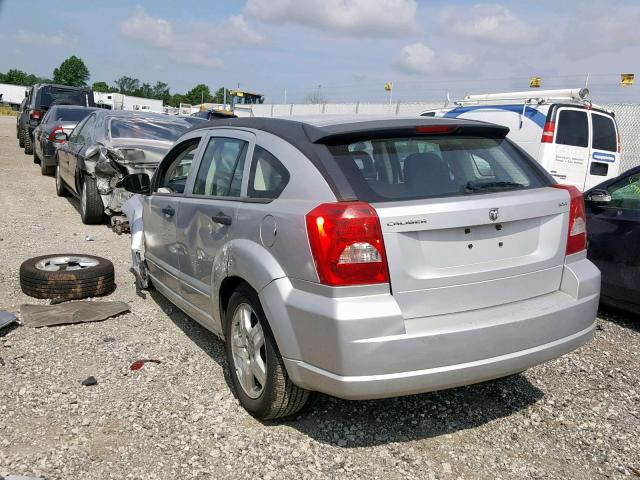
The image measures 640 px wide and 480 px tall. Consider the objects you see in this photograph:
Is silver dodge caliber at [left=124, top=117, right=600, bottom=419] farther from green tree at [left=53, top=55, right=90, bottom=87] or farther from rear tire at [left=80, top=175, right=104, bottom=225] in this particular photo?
green tree at [left=53, top=55, right=90, bottom=87]

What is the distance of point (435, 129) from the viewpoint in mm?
3229

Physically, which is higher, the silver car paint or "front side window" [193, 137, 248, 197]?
"front side window" [193, 137, 248, 197]

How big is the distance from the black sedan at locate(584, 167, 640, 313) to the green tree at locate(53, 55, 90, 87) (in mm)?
155800

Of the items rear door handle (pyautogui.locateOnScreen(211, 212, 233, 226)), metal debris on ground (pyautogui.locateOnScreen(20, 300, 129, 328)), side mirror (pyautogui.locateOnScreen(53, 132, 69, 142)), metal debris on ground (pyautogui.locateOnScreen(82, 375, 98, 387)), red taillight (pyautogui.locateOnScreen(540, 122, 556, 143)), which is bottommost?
metal debris on ground (pyautogui.locateOnScreen(82, 375, 98, 387))

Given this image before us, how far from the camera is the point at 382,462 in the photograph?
3.02 m

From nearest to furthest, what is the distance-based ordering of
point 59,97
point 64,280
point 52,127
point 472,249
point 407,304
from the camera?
Result: point 407,304 < point 472,249 < point 64,280 < point 52,127 < point 59,97

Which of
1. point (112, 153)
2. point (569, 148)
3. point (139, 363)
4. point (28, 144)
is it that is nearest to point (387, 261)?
point (139, 363)

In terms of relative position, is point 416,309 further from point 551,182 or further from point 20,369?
point 20,369

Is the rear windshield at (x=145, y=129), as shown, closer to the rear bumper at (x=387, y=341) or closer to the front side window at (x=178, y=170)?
the front side window at (x=178, y=170)

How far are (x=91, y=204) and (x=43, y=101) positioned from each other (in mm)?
12863

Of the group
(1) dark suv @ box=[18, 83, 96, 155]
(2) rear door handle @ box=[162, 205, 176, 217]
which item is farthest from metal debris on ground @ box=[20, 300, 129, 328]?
(1) dark suv @ box=[18, 83, 96, 155]

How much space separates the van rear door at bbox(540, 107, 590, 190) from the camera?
10008 millimetres

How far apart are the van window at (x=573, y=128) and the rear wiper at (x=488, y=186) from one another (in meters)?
7.51

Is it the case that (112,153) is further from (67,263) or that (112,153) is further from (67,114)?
(67,114)
